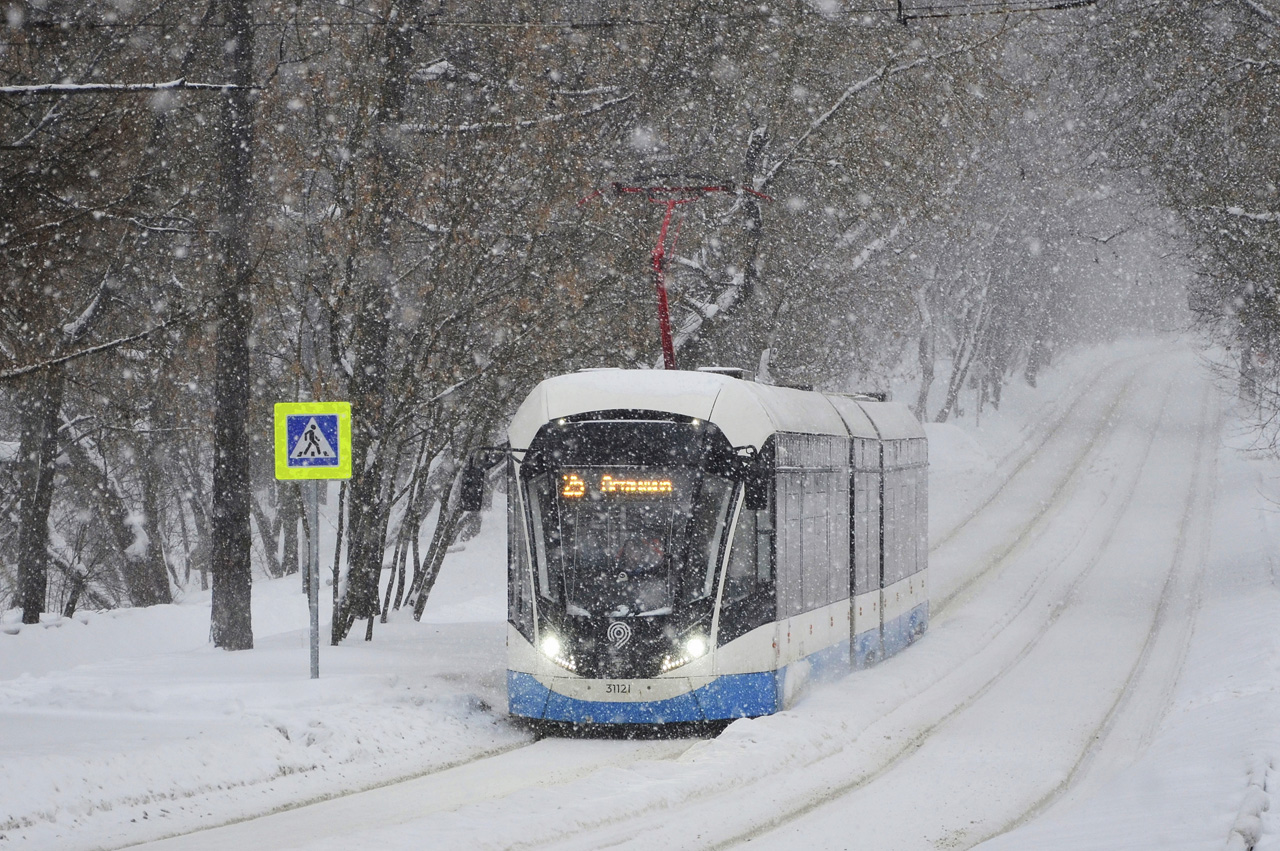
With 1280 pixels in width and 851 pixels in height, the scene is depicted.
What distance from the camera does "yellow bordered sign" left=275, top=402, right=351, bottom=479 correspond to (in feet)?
45.1

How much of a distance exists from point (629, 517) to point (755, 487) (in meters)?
1.11

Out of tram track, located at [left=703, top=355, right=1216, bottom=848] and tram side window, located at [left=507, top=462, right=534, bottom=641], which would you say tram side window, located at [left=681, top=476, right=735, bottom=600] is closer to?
tram side window, located at [left=507, top=462, right=534, bottom=641]

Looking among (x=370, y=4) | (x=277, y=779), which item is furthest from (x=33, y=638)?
(x=277, y=779)

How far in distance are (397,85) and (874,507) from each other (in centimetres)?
788

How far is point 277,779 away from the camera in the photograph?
1055 cm

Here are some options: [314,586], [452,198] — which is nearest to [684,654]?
[314,586]

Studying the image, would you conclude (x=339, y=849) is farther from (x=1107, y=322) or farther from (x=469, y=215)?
(x=1107, y=322)

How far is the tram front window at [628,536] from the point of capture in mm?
13047

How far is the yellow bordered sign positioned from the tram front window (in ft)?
6.17

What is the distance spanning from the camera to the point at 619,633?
1298cm

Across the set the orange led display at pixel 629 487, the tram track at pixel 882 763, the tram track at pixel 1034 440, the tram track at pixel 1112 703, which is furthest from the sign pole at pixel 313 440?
the tram track at pixel 1034 440

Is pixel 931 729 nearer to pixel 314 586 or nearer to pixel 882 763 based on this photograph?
pixel 882 763

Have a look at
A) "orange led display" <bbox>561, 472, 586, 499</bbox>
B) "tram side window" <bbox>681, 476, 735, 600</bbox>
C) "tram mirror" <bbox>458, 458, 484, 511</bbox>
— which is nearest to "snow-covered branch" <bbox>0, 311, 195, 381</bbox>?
"tram mirror" <bbox>458, 458, 484, 511</bbox>

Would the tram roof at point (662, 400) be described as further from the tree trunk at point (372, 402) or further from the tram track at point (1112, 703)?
the tree trunk at point (372, 402)
